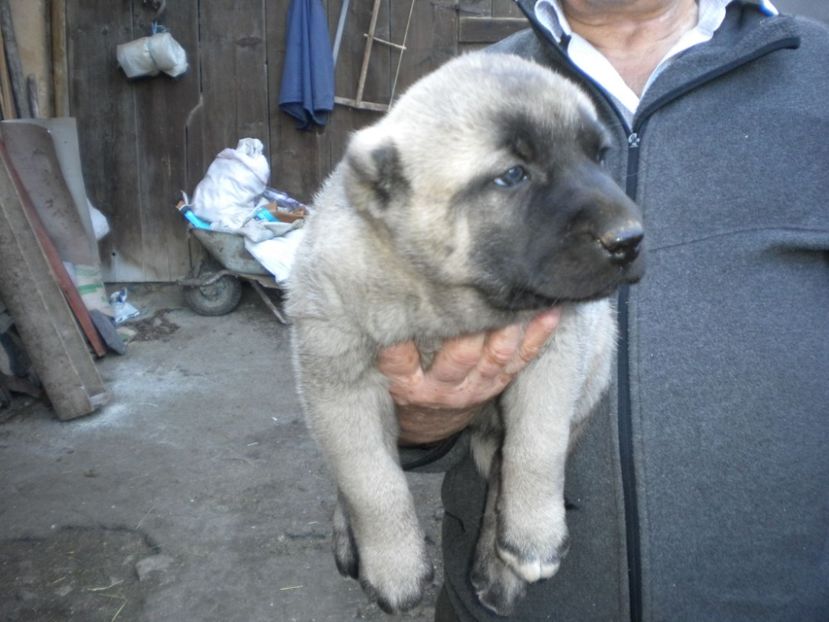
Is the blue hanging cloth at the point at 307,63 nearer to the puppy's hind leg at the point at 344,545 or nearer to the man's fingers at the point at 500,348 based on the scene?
the puppy's hind leg at the point at 344,545

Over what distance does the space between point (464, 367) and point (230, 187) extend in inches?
238

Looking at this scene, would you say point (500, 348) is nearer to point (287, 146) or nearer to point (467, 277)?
point (467, 277)

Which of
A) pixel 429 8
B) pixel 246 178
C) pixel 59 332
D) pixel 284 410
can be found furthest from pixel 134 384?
pixel 429 8

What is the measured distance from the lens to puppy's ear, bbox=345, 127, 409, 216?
2135 millimetres

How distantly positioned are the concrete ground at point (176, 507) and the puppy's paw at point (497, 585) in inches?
67.4

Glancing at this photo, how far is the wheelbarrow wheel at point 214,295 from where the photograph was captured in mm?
8055

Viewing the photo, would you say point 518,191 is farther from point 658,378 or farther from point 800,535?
point 800,535

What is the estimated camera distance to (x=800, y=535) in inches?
84.0

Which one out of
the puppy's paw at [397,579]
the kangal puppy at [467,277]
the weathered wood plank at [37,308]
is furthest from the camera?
the weathered wood plank at [37,308]

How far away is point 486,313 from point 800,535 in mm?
956

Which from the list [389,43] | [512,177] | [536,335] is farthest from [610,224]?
[389,43]

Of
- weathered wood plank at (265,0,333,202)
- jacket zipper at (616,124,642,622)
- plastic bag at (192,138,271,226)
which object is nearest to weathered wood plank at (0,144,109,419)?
plastic bag at (192,138,271,226)

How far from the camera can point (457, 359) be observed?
7.07 ft

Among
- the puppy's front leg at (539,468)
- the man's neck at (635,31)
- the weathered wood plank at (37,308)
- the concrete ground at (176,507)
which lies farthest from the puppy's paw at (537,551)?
the weathered wood plank at (37,308)
